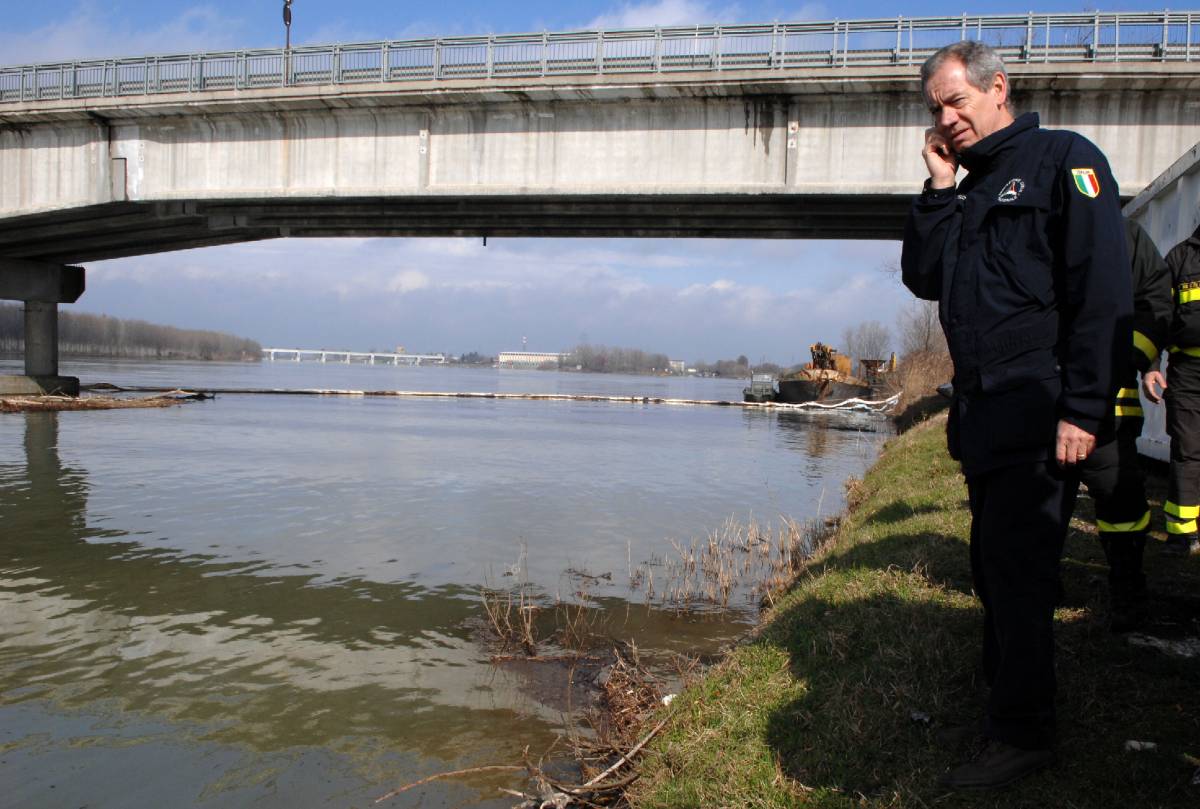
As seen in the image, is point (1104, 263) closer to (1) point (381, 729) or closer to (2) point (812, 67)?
(1) point (381, 729)

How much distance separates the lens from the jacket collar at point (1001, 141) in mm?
2910

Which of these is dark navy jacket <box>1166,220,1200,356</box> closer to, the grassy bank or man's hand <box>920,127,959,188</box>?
the grassy bank

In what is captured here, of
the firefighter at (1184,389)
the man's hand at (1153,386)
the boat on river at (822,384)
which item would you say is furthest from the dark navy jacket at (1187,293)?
the boat on river at (822,384)

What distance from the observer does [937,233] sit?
304cm

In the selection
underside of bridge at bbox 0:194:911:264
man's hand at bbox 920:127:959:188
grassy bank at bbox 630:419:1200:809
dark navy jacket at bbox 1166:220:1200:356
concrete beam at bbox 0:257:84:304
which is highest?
underside of bridge at bbox 0:194:911:264

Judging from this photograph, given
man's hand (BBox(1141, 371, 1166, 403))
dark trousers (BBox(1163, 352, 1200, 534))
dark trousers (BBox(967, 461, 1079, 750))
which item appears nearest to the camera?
dark trousers (BBox(967, 461, 1079, 750))

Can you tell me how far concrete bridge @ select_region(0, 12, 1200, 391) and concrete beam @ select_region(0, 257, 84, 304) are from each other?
267 inches

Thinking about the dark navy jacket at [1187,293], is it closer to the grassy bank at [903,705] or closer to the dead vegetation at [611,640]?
the grassy bank at [903,705]

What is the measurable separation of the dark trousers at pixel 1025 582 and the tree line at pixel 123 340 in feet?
436

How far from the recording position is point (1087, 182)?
270 cm

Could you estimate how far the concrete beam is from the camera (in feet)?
93.1

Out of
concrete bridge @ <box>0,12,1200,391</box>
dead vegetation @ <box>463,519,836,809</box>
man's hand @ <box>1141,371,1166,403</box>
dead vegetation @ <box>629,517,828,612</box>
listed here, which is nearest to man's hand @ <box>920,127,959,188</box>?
man's hand @ <box>1141,371,1166,403</box>

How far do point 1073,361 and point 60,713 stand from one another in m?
5.58

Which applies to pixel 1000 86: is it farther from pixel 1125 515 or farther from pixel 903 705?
pixel 903 705
